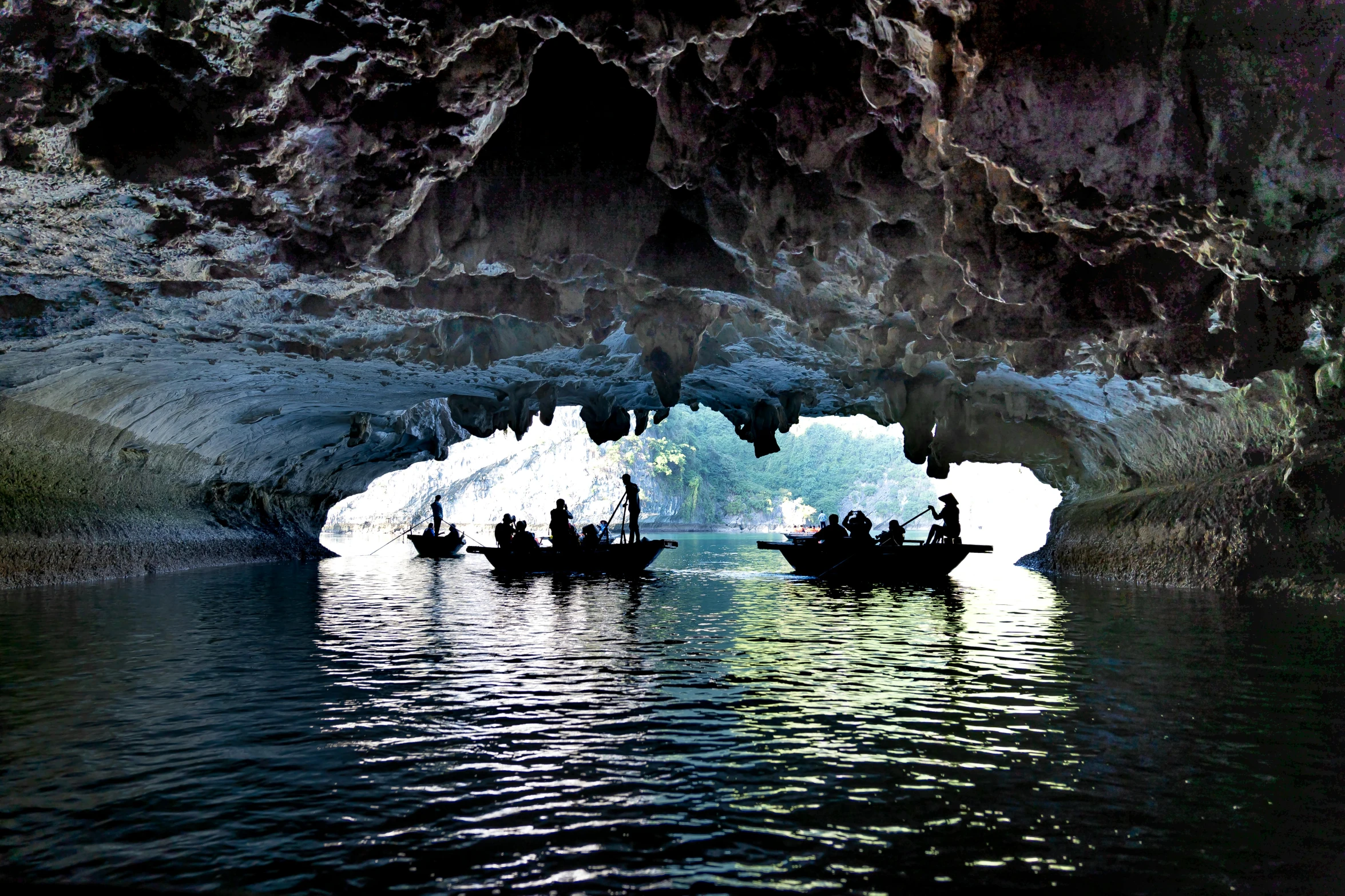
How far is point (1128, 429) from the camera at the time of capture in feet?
60.4

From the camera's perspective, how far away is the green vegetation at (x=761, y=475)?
87750mm

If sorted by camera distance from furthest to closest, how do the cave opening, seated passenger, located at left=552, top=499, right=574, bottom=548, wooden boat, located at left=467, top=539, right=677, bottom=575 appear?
the cave opening, seated passenger, located at left=552, top=499, right=574, bottom=548, wooden boat, located at left=467, top=539, right=677, bottom=575

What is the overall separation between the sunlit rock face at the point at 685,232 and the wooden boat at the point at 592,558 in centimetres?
368

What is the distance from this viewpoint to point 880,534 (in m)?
20.0

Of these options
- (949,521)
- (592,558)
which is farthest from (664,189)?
(949,521)

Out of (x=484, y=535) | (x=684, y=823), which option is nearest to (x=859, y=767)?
(x=684, y=823)

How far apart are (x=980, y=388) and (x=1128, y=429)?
3.00 meters

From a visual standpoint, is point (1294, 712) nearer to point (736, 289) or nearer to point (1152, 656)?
point (1152, 656)

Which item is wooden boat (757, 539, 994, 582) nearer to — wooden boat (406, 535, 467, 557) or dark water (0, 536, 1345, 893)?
dark water (0, 536, 1345, 893)

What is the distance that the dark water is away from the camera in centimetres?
370

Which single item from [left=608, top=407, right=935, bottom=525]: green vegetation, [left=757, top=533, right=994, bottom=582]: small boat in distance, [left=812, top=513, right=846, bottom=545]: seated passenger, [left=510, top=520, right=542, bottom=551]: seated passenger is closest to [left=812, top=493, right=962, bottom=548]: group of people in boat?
[left=812, top=513, right=846, bottom=545]: seated passenger

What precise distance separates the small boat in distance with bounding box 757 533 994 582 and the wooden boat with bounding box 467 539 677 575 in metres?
2.62

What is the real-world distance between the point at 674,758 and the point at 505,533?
1662 cm

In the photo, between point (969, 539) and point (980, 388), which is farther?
point (969, 539)
